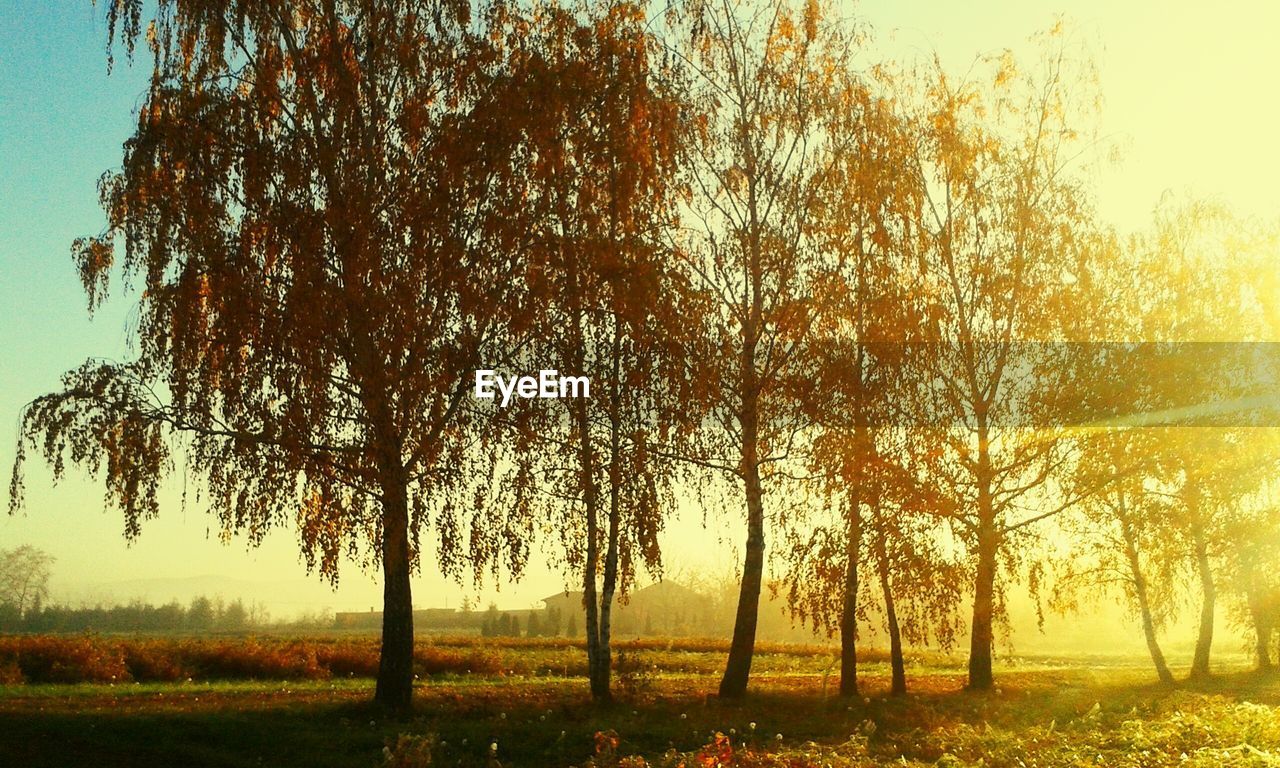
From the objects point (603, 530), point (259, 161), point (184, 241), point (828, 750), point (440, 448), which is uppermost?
point (259, 161)

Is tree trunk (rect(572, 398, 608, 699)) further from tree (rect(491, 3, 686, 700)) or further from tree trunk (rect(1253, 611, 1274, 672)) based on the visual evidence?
tree trunk (rect(1253, 611, 1274, 672))

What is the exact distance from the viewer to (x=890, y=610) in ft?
76.7

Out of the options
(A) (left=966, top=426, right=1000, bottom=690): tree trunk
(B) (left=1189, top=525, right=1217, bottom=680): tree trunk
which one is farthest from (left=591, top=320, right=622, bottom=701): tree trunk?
(B) (left=1189, top=525, right=1217, bottom=680): tree trunk

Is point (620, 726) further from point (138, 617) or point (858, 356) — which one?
point (138, 617)

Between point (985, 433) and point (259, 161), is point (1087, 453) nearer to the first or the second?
point (985, 433)

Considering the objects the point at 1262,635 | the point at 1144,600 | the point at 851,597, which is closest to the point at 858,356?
the point at 851,597

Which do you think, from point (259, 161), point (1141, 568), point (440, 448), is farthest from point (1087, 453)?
point (259, 161)

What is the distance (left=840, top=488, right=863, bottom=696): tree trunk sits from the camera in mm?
21781

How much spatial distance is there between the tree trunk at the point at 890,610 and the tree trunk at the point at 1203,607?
1470 cm

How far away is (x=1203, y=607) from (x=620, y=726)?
27.9m

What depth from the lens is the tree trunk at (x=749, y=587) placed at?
21.4m

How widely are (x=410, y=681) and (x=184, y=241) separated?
8.26 m

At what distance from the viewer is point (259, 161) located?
16219 millimetres

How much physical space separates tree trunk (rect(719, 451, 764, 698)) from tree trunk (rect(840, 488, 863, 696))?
1895 millimetres
